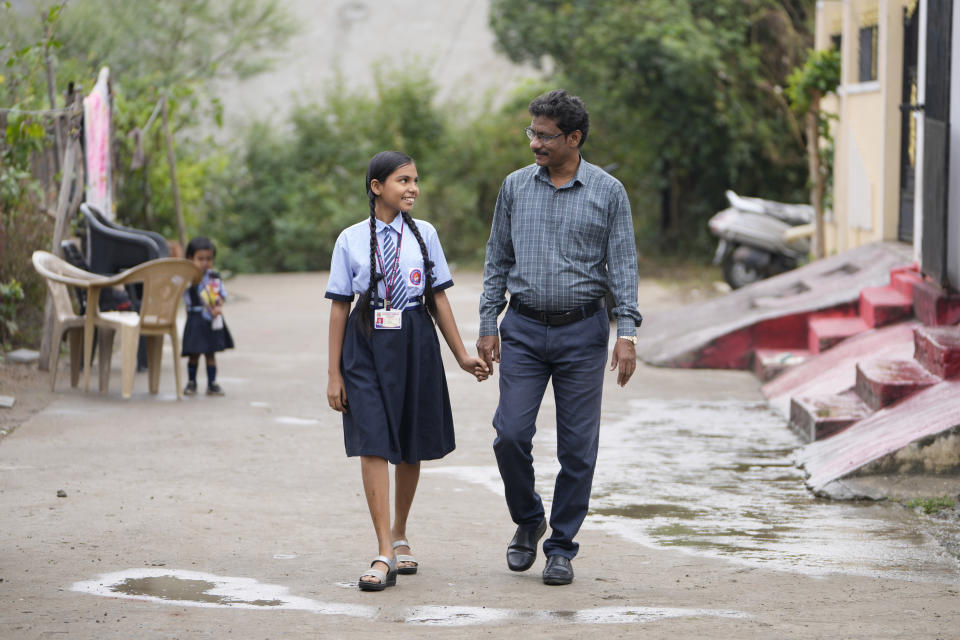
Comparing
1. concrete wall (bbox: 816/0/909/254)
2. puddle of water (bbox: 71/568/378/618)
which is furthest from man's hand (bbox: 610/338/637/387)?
concrete wall (bbox: 816/0/909/254)

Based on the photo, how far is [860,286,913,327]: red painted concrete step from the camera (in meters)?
10.6

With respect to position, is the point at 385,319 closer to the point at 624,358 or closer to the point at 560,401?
the point at 560,401

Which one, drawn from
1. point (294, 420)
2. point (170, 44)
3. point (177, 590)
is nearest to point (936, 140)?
point (294, 420)

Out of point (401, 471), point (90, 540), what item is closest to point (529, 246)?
point (401, 471)

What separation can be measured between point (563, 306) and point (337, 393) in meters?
0.96

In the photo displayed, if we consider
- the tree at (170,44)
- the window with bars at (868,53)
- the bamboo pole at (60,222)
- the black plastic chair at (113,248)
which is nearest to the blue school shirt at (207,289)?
the black plastic chair at (113,248)

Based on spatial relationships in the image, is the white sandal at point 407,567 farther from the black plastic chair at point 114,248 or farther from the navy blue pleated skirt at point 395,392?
the black plastic chair at point 114,248

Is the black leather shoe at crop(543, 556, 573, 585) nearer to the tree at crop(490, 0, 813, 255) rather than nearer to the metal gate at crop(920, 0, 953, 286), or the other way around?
the metal gate at crop(920, 0, 953, 286)

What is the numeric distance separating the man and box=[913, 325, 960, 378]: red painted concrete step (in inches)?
142

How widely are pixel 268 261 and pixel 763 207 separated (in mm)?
10071

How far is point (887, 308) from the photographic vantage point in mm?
10617

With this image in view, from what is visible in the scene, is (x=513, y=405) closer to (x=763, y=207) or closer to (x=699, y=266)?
(x=763, y=207)

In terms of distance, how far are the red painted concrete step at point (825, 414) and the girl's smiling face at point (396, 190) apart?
4004mm

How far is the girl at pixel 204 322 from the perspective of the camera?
33.7 feet
